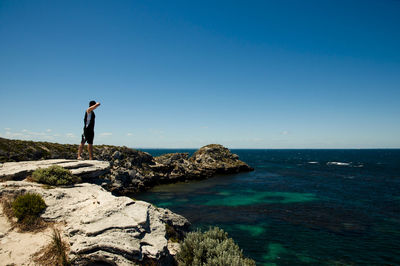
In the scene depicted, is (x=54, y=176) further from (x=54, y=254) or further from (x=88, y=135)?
(x=54, y=254)

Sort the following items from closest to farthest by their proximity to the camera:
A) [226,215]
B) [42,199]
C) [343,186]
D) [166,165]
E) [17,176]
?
1. [42,199]
2. [17,176]
3. [226,215]
4. [343,186]
5. [166,165]

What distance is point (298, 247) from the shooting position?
730 inches

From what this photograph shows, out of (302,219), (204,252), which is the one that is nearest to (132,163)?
(302,219)

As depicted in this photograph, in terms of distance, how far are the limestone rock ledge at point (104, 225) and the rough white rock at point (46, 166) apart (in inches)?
74.4

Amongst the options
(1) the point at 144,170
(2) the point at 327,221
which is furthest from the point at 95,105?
(1) the point at 144,170

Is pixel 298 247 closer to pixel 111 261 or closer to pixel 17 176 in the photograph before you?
pixel 111 261

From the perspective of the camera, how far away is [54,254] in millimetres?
7621

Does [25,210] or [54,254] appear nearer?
[54,254]

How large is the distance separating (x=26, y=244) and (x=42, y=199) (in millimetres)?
2580

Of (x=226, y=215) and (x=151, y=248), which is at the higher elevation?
(x=151, y=248)

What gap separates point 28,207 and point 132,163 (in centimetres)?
4308

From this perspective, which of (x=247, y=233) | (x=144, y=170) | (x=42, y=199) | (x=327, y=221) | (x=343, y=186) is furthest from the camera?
(x=144, y=170)

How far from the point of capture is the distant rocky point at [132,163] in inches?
1304

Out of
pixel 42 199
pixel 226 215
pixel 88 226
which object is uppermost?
A: pixel 42 199
